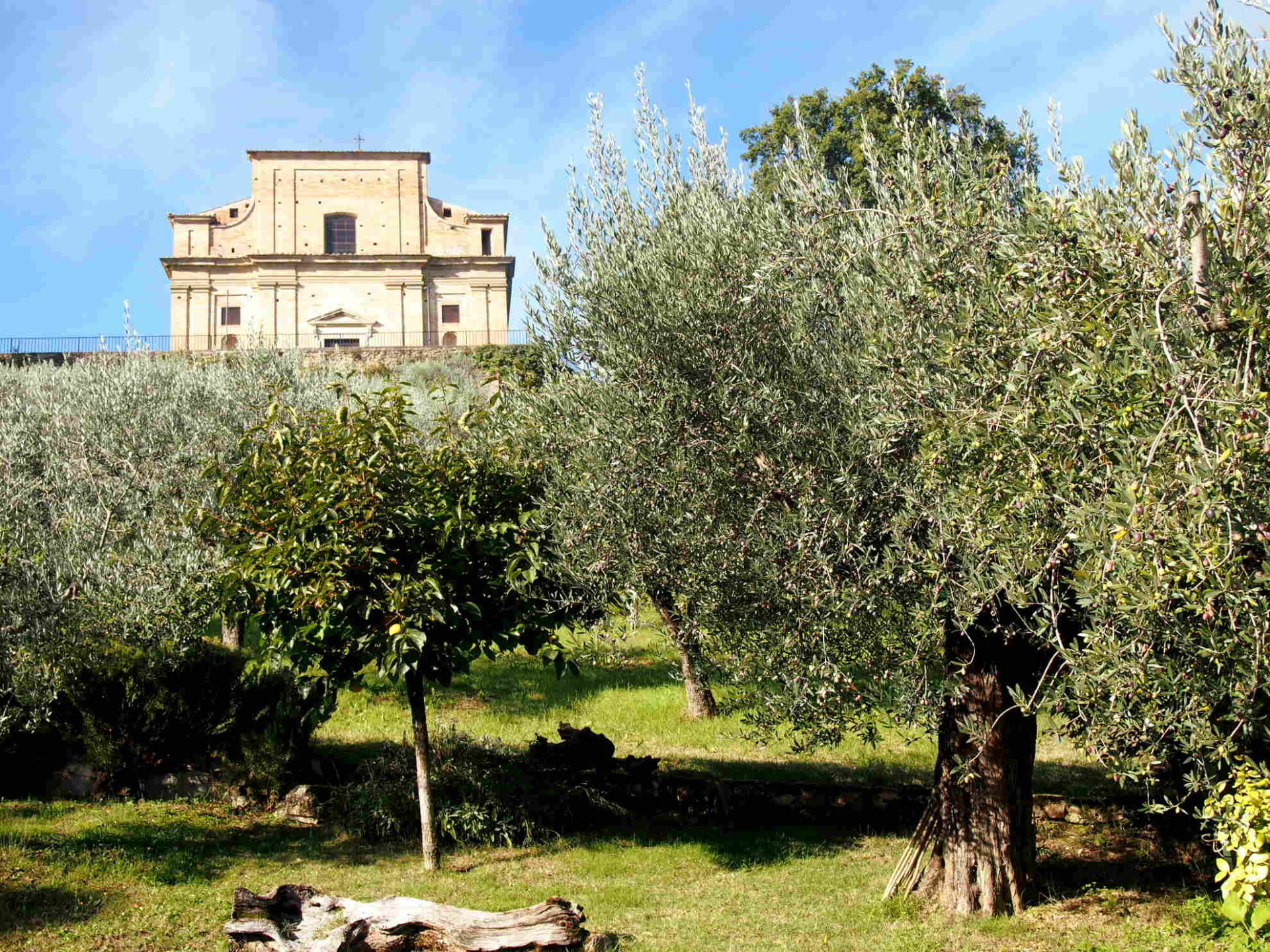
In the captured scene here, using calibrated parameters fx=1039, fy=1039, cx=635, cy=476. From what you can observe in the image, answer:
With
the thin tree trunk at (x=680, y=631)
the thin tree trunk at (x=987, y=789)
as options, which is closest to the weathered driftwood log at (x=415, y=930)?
the thin tree trunk at (x=680, y=631)

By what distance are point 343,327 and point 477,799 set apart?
4916 cm

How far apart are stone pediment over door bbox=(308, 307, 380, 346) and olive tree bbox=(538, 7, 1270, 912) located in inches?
Answer: 1973

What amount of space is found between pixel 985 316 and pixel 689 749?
396 inches

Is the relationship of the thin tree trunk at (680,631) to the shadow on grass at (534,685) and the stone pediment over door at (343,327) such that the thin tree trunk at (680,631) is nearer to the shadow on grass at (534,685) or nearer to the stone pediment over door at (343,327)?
the shadow on grass at (534,685)

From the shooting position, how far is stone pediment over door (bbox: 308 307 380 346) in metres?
57.6

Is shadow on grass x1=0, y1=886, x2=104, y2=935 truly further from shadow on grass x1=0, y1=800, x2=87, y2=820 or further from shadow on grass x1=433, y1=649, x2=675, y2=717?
shadow on grass x1=433, y1=649, x2=675, y2=717

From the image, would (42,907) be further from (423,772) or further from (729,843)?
(729,843)

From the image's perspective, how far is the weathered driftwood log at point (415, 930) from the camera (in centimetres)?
819

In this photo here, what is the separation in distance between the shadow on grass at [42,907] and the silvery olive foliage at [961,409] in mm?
6092

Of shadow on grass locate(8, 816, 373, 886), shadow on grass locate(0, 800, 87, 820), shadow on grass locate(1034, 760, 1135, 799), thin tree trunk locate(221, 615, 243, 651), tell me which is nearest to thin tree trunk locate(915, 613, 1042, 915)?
shadow on grass locate(1034, 760, 1135, 799)

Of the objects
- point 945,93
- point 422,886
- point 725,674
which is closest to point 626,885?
point 422,886

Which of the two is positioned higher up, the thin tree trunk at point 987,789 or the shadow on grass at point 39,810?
the thin tree trunk at point 987,789

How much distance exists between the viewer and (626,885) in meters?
10.4

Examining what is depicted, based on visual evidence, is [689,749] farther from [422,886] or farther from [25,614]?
[25,614]
